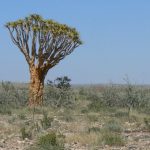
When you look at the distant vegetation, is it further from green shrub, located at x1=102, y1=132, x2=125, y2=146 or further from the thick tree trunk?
the thick tree trunk

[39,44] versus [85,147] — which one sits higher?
[39,44]

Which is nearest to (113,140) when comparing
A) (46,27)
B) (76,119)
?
(76,119)

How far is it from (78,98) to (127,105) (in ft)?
25.6

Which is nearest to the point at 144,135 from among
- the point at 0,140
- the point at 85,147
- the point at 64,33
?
the point at 85,147

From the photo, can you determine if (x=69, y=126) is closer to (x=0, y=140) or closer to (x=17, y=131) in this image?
(x=17, y=131)

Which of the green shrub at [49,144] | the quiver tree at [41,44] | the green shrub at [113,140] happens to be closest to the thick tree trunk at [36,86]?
the quiver tree at [41,44]

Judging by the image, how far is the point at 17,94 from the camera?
108 ft

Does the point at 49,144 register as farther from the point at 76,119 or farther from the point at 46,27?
the point at 46,27

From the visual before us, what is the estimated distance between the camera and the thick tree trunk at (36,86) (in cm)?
2700

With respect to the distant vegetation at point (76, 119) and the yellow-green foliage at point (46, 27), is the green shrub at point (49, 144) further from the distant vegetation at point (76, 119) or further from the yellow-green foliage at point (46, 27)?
the yellow-green foliage at point (46, 27)

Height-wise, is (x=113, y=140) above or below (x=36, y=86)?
below

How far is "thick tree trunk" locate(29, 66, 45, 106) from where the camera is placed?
1063 inches

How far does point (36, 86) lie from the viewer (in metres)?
27.1

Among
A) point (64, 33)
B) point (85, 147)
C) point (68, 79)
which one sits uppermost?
point (64, 33)
